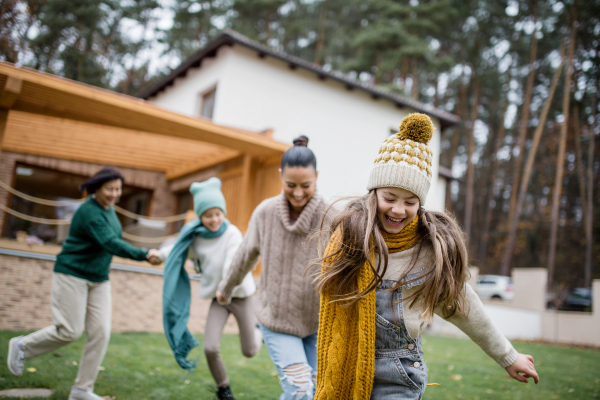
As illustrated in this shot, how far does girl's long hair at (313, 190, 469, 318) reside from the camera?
7.09ft

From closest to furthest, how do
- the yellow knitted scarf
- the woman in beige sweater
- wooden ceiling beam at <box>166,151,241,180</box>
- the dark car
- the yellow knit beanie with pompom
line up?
the yellow knitted scarf < the yellow knit beanie with pompom < the woman in beige sweater < wooden ceiling beam at <box>166,151,241,180</box> < the dark car

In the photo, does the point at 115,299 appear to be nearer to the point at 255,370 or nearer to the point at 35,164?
the point at 255,370

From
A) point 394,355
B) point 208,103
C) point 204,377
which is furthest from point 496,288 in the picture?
point 394,355

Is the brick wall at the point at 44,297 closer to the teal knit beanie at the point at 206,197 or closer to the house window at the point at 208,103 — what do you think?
the teal knit beanie at the point at 206,197

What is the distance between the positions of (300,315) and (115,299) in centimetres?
609

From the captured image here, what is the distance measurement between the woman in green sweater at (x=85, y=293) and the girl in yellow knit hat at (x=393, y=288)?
2.48 m

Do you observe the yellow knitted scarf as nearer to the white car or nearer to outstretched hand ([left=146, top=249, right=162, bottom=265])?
outstretched hand ([left=146, top=249, right=162, bottom=265])

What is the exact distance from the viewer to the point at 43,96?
8.04 metres

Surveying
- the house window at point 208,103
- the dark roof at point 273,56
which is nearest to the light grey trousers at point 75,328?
the dark roof at point 273,56

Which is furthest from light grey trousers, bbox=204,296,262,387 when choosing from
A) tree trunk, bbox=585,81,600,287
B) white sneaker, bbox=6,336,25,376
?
tree trunk, bbox=585,81,600,287

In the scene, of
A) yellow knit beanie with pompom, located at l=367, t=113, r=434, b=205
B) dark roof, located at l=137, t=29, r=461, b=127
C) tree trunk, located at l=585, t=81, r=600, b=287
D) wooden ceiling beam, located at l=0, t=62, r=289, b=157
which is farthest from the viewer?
tree trunk, located at l=585, t=81, r=600, b=287

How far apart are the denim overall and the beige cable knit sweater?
31.5 inches

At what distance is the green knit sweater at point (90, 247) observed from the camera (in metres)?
3.99

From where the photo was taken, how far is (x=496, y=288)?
23.2 m
